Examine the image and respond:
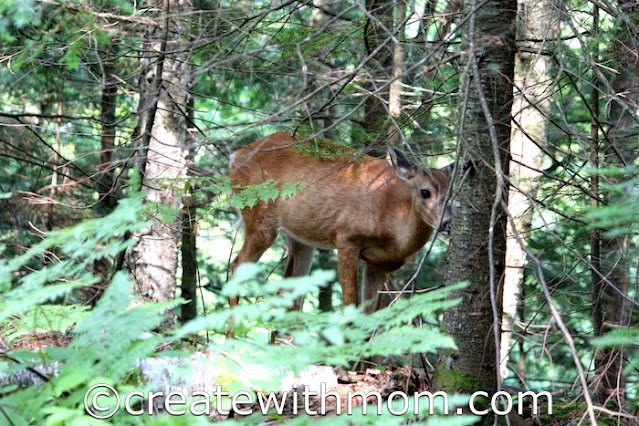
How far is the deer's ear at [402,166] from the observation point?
832 centimetres

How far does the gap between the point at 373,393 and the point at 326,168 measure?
315 cm

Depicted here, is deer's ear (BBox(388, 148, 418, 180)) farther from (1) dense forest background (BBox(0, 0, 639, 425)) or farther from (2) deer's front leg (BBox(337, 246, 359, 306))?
(2) deer's front leg (BBox(337, 246, 359, 306))

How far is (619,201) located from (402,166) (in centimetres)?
504

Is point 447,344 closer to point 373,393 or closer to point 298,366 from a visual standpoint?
point 298,366

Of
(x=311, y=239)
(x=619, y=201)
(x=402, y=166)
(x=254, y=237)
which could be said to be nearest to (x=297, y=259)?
(x=311, y=239)

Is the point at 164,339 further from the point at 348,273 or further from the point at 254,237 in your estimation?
the point at 254,237

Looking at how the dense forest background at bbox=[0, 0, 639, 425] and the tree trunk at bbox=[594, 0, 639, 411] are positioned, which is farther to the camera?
the tree trunk at bbox=[594, 0, 639, 411]

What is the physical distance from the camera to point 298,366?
3213 millimetres

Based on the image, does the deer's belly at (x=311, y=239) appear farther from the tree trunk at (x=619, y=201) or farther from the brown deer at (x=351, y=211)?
the tree trunk at (x=619, y=201)
